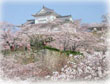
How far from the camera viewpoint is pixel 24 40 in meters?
4.72

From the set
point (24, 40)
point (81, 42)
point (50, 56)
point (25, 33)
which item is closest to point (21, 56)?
point (50, 56)

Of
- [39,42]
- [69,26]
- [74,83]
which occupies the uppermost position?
[69,26]

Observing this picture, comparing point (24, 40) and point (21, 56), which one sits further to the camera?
point (24, 40)

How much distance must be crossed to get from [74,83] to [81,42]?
8.90 feet

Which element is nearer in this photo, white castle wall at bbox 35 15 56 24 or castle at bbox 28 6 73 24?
castle at bbox 28 6 73 24

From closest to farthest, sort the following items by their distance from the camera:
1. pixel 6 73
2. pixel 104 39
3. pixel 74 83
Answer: pixel 74 83, pixel 6 73, pixel 104 39

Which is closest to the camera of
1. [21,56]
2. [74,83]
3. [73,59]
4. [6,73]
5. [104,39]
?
[74,83]

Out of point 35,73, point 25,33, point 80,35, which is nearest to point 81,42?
point 80,35

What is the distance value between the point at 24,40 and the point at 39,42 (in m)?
0.37

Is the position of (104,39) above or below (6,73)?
above

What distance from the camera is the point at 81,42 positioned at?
5.47 metres

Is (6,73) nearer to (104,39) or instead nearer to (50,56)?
(50,56)

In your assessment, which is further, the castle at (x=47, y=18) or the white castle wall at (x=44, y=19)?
the white castle wall at (x=44, y=19)

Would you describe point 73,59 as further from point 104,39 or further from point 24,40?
point 104,39
